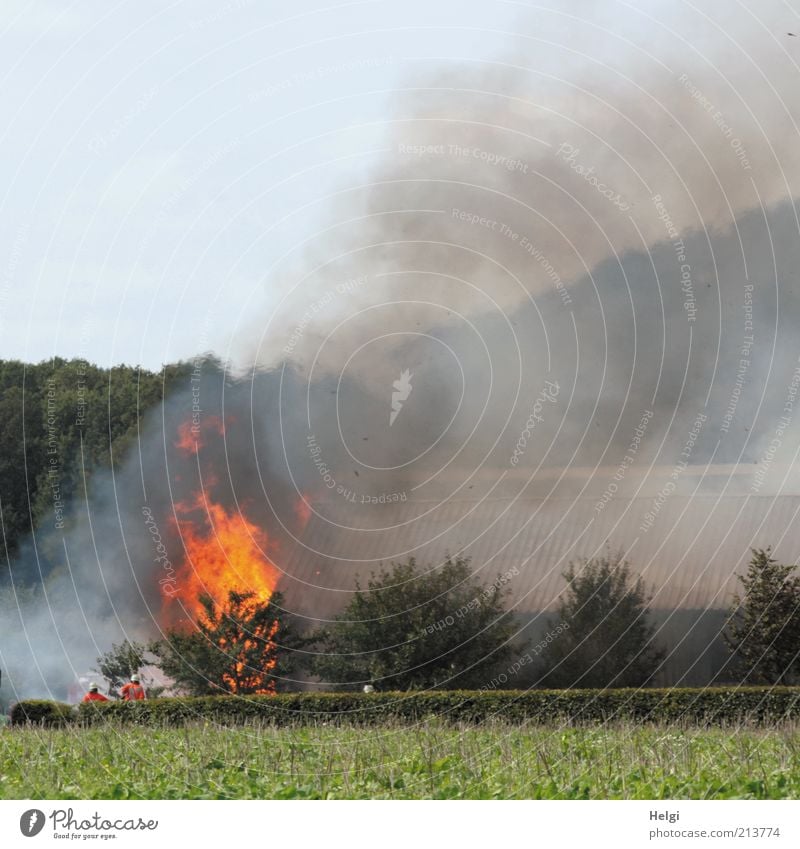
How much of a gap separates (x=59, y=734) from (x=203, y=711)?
295 cm

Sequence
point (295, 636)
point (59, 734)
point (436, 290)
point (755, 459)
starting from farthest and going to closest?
point (755, 459)
point (436, 290)
point (295, 636)
point (59, 734)

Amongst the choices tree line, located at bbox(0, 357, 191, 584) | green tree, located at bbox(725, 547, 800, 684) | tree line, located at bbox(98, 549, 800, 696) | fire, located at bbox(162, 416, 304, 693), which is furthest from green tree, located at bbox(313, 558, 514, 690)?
green tree, located at bbox(725, 547, 800, 684)

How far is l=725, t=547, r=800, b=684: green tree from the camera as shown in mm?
22094

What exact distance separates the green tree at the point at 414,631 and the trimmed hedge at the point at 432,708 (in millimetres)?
411

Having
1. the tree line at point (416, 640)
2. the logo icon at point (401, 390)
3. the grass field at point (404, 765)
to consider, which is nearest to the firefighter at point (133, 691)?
the tree line at point (416, 640)

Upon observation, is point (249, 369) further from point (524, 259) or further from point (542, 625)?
point (542, 625)

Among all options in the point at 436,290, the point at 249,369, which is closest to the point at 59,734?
the point at 249,369

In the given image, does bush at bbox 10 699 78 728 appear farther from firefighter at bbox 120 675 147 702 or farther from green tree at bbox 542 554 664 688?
green tree at bbox 542 554 664 688

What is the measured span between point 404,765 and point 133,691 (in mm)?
7550

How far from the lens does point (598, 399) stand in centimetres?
1530

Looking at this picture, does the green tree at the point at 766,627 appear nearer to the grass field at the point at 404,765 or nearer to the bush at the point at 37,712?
the grass field at the point at 404,765

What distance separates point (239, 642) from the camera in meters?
14.2

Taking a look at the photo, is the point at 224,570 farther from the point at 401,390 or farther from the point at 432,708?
the point at 432,708
